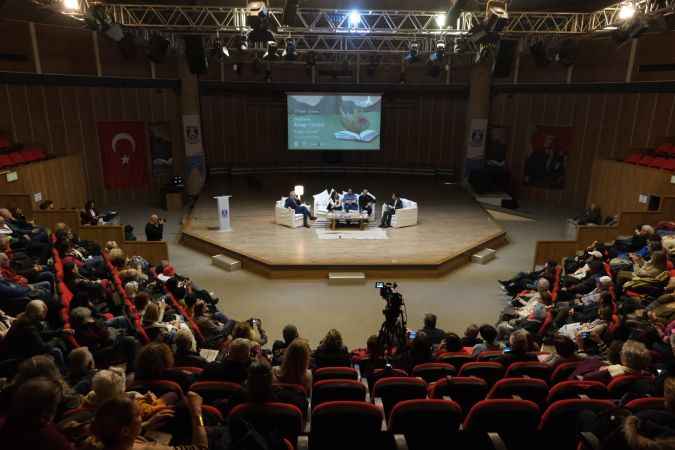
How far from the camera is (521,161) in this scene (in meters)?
16.7

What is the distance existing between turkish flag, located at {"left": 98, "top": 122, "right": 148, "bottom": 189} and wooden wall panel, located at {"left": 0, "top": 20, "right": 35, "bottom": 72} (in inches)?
99.8

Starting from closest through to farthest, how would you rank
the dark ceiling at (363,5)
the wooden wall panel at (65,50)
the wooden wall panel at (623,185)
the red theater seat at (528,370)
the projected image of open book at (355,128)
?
the red theater seat at (528,370)
the wooden wall panel at (623,185)
the dark ceiling at (363,5)
the wooden wall panel at (65,50)
the projected image of open book at (355,128)

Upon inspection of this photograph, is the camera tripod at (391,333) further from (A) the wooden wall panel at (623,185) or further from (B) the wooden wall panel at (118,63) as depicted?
(B) the wooden wall panel at (118,63)

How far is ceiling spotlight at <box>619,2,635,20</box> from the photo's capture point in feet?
31.2

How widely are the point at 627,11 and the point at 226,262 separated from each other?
→ 9.46 meters

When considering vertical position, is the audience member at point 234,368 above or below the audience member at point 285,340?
above

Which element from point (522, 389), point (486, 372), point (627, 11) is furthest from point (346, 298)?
point (627, 11)

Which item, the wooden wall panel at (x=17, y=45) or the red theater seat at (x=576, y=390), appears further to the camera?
the wooden wall panel at (x=17, y=45)

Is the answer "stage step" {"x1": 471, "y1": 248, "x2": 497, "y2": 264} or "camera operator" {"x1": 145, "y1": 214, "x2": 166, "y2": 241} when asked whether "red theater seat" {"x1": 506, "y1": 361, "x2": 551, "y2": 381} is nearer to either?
"stage step" {"x1": 471, "y1": 248, "x2": 497, "y2": 264}

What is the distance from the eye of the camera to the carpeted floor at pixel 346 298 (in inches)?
299

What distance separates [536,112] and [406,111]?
181 inches

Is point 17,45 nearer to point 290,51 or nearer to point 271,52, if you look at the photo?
point 271,52

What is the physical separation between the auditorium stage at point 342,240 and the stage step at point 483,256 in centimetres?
15

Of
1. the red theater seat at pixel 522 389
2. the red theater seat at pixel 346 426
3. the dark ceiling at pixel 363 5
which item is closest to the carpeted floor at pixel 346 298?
the red theater seat at pixel 522 389
